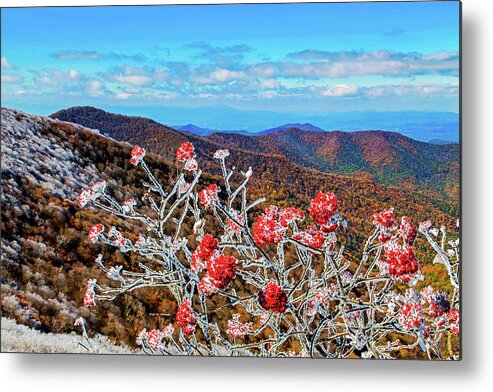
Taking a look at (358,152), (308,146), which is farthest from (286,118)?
(358,152)

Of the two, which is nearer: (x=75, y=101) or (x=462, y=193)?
(x=462, y=193)

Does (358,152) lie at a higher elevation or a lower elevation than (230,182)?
higher

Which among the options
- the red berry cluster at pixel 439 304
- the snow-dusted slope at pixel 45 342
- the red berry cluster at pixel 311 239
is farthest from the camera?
the snow-dusted slope at pixel 45 342

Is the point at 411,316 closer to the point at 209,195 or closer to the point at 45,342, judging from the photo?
the point at 209,195

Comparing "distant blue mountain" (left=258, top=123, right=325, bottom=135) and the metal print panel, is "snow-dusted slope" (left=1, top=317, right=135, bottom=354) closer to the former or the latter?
the metal print panel

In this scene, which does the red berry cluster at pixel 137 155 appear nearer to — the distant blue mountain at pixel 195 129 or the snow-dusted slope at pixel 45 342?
the distant blue mountain at pixel 195 129

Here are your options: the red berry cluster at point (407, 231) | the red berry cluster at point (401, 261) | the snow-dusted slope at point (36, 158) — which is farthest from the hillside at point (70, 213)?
the red berry cluster at point (401, 261)

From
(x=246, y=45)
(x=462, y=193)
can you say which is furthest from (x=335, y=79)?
(x=462, y=193)

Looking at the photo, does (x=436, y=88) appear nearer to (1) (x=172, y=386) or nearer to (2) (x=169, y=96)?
(2) (x=169, y=96)
